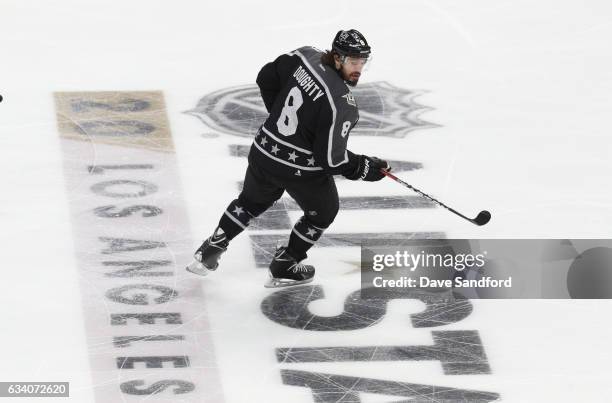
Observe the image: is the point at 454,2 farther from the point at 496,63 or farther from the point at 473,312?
the point at 473,312

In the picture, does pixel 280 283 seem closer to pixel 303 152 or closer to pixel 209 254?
pixel 209 254

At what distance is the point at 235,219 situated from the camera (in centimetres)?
599

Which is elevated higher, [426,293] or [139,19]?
[139,19]

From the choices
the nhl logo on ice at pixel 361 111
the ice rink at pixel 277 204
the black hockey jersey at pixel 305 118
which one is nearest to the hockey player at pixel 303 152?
the black hockey jersey at pixel 305 118

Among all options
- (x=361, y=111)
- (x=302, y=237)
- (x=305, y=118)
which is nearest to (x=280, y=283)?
(x=302, y=237)

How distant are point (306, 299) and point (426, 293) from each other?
48 centimetres

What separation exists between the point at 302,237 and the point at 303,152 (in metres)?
0.42

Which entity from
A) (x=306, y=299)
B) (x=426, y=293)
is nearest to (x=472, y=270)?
(x=426, y=293)

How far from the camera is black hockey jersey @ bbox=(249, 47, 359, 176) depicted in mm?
5594

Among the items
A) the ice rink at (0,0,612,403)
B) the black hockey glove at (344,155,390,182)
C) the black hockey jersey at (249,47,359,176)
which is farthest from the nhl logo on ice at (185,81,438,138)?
the black hockey glove at (344,155,390,182)

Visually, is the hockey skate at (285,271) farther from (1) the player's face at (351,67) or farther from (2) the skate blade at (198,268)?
(1) the player's face at (351,67)

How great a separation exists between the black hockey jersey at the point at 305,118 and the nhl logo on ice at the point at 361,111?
1.69 meters

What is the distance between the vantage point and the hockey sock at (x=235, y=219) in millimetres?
5988

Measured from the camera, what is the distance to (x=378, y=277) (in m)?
6.19
